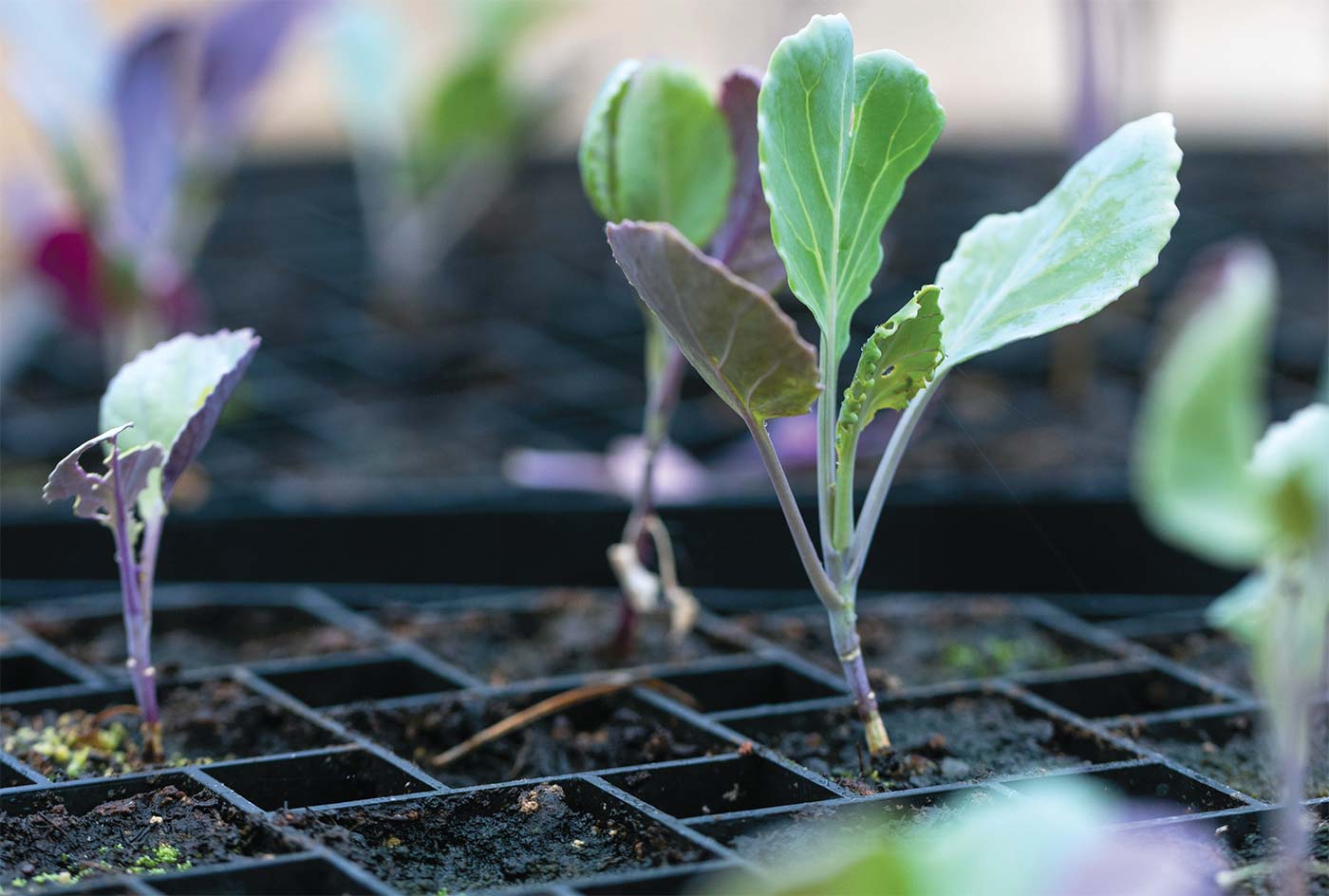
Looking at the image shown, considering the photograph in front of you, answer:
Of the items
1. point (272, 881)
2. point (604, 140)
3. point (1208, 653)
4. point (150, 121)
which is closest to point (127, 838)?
point (272, 881)

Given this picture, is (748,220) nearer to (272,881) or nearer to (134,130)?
(272,881)

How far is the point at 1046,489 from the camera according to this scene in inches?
59.6

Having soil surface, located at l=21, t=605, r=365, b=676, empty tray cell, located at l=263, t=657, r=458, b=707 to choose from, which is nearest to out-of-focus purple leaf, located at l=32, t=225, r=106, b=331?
soil surface, located at l=21, t=605, r=365, b=676

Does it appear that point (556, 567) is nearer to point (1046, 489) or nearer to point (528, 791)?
point (1046, 489)

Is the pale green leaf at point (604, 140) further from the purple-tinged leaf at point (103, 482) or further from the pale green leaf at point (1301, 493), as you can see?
the pale green leaf at point (1301, 493)

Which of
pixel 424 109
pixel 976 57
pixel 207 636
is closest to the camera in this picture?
pixel 207 636

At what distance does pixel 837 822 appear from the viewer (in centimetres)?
73

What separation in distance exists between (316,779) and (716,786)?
0.20 meters

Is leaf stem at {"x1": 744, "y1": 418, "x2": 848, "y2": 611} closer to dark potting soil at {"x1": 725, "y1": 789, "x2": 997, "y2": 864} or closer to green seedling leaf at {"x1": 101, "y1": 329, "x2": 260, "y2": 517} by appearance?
dark potting soil at {"x1": 725, "y1": 789, "x2": 997, "y2": 864}

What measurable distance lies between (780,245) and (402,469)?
1.13 meters

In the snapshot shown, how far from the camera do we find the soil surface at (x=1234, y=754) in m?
0.84

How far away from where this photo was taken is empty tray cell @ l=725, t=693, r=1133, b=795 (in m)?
0.83

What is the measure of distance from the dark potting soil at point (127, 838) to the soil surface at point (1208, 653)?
618 mm

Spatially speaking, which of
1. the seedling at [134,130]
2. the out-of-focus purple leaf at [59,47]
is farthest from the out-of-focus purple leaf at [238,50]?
the out-of-focus purple leaf at [59,47]
